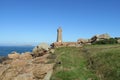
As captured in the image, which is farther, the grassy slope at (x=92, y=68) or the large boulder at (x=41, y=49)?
the large boulder at (x=41, y=49)

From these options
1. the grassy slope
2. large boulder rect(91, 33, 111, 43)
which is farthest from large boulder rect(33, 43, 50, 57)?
the grassy slope

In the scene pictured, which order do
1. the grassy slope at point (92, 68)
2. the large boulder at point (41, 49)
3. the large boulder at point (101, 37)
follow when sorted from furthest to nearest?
the large boulder at point (101, 37)
the large boulder at point (41, 49)
the grassy slope at point (92, 68)

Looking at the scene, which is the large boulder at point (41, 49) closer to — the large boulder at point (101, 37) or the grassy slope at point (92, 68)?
the large boulder at point (101, 37)

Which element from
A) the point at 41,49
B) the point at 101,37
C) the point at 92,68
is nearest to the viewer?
the point at 92,68

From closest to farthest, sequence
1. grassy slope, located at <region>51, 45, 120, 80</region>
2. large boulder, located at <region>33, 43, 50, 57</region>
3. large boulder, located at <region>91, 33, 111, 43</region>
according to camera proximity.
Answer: grassy slope, located at <region>51, 45, 120, 80</region> → large boulder, located at <region>33, 43, 50, 57</region> → large boulder, located at <region>91, 33, 111, 43</region>

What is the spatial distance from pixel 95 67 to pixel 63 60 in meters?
6.02

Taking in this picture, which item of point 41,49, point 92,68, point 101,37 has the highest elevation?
point 101,37

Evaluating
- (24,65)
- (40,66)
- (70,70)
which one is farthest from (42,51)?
(70,70)

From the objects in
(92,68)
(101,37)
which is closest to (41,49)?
(101,37)

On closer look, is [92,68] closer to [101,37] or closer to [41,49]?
[41,49]

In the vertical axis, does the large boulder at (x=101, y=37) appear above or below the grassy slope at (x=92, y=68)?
above

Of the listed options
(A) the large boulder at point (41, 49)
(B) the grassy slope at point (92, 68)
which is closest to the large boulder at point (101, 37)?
(A) the large boulder at point (41, 49)

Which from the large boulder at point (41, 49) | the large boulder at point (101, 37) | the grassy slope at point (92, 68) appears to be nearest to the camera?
the grassy slope at point (92, 68)

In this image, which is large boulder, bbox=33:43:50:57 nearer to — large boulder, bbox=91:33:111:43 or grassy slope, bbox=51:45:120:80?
large boulder, bbox=91:33:111:43
